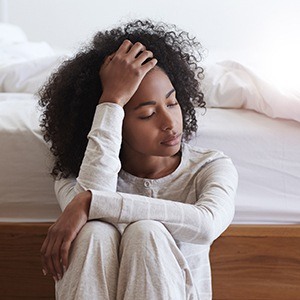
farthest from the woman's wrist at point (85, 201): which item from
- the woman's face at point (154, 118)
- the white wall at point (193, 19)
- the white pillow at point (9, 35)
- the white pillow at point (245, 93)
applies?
the white wall at point (193, 19)

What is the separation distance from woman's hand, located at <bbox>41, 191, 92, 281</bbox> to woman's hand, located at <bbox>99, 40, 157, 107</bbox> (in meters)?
0.20

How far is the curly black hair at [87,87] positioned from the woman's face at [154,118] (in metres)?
0.06

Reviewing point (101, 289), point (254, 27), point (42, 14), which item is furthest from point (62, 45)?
point (101, 289)

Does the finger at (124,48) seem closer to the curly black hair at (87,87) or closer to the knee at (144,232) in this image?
the curly black hair at (87,87)

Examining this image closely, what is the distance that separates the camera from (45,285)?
1.36 meters

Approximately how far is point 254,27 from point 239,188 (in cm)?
208

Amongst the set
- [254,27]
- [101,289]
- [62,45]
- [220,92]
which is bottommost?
[62,45]

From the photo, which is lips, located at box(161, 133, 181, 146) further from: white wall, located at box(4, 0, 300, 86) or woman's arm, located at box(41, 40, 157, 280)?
white wall, located at box(4, 0, 300, 86)

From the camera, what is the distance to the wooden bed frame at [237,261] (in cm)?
132

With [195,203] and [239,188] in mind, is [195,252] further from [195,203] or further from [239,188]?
[239,188]

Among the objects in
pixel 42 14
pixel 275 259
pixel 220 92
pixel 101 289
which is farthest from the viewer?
pixel 42 14

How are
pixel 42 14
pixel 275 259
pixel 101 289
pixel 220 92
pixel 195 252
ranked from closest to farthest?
pixel 101 289 < pixel 195 252 < pixel 275 259 < pixel 220 92 < pixel 42 14

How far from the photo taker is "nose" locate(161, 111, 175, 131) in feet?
3.72

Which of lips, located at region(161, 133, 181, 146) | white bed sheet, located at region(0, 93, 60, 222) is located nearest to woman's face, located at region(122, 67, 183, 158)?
lips, located at region(161, 133, 181, 146)
